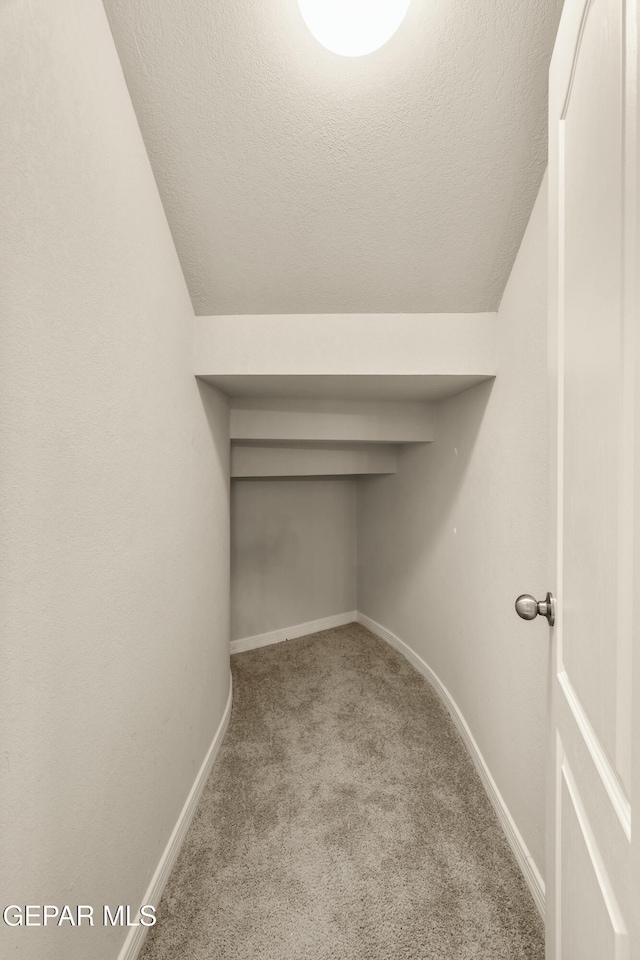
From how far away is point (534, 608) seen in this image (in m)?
0.85

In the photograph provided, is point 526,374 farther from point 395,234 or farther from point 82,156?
point 82,156

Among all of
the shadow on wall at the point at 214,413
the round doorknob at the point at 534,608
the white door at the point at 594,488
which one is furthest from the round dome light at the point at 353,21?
the round doorknob at the point at 534,608

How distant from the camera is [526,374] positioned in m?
1.42

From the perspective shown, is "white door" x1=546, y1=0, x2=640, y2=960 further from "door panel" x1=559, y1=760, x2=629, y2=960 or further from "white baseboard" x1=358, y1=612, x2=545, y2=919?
"white baseboard" x1=358, y1=612, x2=545, y2=919

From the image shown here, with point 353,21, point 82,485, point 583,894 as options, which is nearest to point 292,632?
point 82,485

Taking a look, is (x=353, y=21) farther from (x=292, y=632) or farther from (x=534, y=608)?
(x=292, y=632)

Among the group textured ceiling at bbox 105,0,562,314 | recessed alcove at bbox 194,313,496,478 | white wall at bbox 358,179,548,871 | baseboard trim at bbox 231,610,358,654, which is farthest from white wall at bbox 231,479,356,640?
textured ceiling at bbox 105,0,562,314

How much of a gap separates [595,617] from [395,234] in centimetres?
129

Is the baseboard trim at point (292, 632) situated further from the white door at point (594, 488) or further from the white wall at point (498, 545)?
the white door at point (594, 488)

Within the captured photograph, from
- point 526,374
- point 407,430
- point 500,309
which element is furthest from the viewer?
point 407,430

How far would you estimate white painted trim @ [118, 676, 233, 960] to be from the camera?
1.11 m

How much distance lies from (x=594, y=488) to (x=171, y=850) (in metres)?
1.59

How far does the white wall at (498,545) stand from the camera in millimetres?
1321

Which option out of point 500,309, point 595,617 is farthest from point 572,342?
point 500,309
